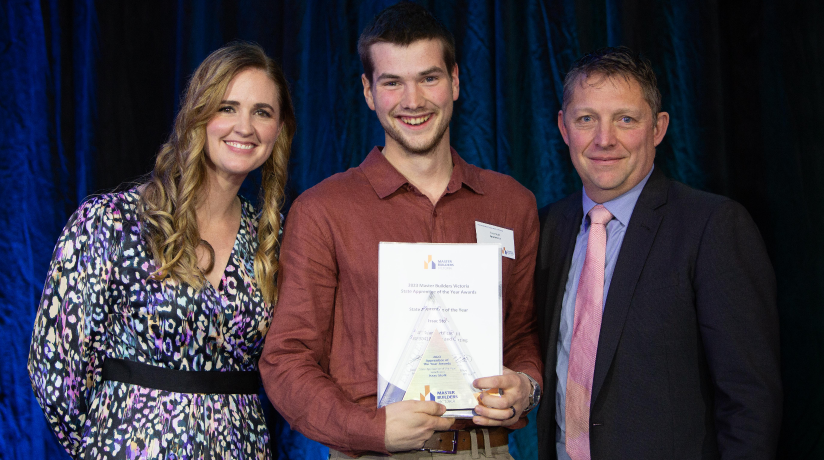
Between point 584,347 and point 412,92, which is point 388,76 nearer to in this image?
point 412,92

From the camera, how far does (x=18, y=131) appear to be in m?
2.78

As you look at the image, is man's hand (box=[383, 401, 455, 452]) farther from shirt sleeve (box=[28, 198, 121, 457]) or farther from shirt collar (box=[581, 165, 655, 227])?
shirt sleeve (box=[28, 198, 121, 457])

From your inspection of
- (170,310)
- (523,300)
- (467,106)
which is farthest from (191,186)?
(467,106)

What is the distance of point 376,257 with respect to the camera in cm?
180

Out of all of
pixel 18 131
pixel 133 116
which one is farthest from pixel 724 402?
pixel 18 131

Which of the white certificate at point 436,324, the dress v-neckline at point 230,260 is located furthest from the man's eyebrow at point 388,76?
the dress v-neckline at point 230,260

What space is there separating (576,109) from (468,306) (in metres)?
0.74

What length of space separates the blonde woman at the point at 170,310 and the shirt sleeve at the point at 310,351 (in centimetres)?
21

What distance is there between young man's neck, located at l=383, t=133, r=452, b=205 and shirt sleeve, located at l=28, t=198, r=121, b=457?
83cm

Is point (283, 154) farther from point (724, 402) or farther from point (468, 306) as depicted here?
point (724, 402)

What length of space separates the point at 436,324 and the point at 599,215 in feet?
2.11

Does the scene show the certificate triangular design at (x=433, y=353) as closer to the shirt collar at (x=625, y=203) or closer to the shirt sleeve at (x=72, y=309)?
the shirt collar at (x=625, y=203)

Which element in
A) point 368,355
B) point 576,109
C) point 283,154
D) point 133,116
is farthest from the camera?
point 133,116

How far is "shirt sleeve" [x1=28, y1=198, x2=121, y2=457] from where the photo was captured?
1.84 m
